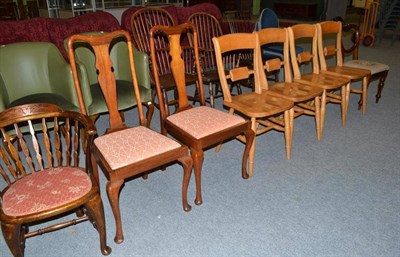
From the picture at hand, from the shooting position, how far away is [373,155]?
7.95 ft

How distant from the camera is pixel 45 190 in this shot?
134cm

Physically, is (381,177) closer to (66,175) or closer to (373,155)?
(373,155)

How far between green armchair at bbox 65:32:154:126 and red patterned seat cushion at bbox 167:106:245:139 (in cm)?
56

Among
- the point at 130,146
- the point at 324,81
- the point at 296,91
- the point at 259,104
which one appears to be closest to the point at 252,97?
the point at 259,104

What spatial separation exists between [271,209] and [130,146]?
0.91 metres

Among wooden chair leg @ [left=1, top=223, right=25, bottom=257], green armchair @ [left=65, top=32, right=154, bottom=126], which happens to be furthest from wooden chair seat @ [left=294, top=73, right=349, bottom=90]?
wooden chair leg @ [left=1, top=223, right=25, bottom=257]

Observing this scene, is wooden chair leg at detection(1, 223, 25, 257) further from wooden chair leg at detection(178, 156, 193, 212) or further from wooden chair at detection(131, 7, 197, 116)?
wooden chair at detection(131, 7, 197, 116)

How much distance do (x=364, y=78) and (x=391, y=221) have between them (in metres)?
1.62

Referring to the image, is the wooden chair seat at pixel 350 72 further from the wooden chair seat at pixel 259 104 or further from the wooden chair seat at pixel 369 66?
the wooden chair seat at pixel 259 104

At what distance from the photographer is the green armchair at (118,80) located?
2215 millimetres

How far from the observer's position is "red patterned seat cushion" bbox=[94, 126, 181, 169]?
59.9 inches

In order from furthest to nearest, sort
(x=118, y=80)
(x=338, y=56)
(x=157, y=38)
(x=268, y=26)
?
(x=268, y=26), (x=157, y=38), (x=338, y=56), (x=118, y=80)

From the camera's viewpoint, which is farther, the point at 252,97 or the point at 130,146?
the point at 252,97

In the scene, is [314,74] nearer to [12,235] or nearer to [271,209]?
[271,209]
